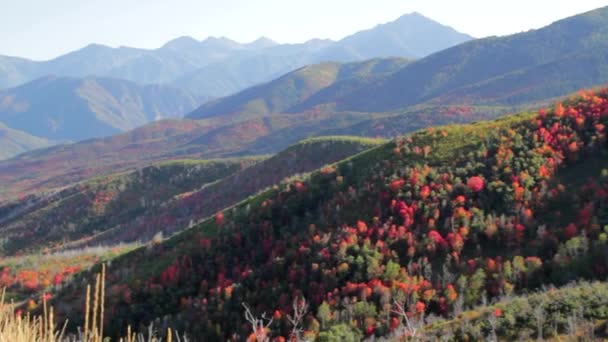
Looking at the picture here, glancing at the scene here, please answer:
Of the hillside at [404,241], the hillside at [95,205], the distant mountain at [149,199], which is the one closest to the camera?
the hillside at [404,241]

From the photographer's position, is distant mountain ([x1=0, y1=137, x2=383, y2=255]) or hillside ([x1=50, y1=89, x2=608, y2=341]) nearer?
hillside ([x1=50, y1=89, x2=608, y2=341])

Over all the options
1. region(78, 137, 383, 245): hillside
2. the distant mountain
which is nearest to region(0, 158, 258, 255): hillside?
the distant mountain

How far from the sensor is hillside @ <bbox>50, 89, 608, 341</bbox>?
35344mm

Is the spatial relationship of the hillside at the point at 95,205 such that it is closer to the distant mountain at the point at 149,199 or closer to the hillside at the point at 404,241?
the distant mountain at the point at 149,199

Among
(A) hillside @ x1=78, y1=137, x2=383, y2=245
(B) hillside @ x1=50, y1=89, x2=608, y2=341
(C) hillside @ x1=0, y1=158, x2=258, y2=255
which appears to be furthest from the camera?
(C) hillside @ x1=0, y1=158, x2=258, y2=255

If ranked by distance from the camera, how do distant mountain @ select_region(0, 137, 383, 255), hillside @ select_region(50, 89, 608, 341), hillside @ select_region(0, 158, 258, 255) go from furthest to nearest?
hillside @ select_region(0, 158, 258, 255) < distant mountain @ select_region(0, 137, 383, 255) < hillside @ select_region(50, 89, 608, 341)

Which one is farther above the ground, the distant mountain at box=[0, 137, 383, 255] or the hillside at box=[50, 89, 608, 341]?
the hillside at box=[50, 89, 608, 341]

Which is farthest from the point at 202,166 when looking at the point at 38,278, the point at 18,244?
the point at 38,278

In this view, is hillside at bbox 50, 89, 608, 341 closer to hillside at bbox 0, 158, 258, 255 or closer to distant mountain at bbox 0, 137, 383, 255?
distant mountain at bbox 0, 137, 383, 255

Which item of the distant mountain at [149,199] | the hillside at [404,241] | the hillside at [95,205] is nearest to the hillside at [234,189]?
the distant mountain at [149,199]

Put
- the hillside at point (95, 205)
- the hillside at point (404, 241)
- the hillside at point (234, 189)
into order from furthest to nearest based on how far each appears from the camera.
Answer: the hillside at point (95, 205)
the hillside at point (234, 189)
the hillside at point (404, 241)

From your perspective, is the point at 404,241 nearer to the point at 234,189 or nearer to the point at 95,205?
the point at 234,189

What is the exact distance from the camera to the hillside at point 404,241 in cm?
3534

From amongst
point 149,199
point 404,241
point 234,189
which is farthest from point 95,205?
point 404,241
